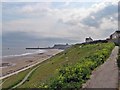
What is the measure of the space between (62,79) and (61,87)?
1121mm

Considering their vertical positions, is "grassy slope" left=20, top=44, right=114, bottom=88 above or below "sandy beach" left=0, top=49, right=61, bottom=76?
above

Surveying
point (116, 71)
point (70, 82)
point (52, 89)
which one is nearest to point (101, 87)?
point (70, 82)

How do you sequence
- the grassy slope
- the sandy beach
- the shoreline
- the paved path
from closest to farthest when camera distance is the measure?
the paved path
the grassy slope
the shoreline
the sandy beach

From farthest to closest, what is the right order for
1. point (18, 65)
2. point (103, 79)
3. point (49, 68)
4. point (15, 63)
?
point (15, 63) < point (18, 65) < point (49, 68) < point (103, 79)

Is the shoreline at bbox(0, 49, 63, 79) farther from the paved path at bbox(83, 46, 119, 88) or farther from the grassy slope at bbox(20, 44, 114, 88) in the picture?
the paved path at bbox(83, 46, 119, 88)

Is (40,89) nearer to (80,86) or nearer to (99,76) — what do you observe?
(80,86)

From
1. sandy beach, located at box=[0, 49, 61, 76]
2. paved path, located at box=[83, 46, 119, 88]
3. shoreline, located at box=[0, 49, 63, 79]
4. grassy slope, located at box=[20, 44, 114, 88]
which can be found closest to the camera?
paved path, located at box=[83, 46, 119, 88]

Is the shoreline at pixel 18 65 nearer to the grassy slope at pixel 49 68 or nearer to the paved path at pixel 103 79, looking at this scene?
the grassy slope at pixel 49 68

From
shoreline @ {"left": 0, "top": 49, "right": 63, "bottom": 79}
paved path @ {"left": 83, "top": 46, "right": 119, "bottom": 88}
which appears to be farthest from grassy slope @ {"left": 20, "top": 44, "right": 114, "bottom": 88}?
shoreline @ {"left": 0, "top": 49, "right": 63, "bottom": 79}

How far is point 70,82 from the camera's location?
15133 millimetres

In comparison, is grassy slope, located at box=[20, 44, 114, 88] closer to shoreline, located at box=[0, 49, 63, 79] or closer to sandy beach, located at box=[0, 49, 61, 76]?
shoreline, located at box=[0, 49, 63, 79]

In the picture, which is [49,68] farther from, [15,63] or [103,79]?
[15,63]

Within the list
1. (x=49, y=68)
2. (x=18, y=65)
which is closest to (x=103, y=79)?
(x=49, y=68)

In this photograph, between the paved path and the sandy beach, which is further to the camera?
the sandy beach
